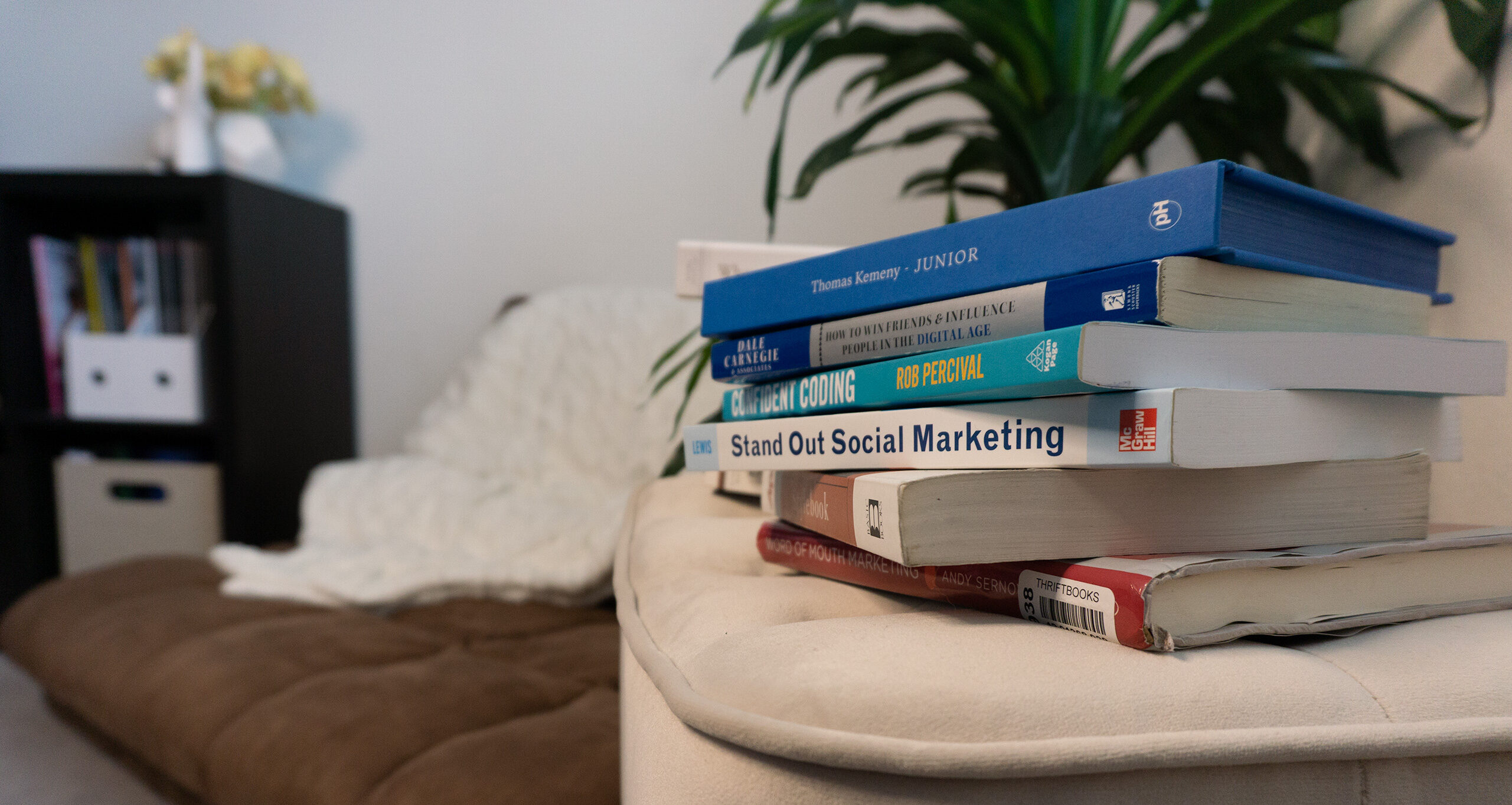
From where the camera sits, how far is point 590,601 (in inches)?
44.8

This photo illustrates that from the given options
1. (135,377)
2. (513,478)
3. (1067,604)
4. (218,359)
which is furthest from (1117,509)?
(135,377)

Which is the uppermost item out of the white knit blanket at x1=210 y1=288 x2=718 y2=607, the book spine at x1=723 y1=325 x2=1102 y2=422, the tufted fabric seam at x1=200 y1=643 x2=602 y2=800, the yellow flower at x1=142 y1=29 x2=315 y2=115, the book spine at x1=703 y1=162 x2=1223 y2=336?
the yellow flower at x1=142 y1=29 x2=315 y2=115

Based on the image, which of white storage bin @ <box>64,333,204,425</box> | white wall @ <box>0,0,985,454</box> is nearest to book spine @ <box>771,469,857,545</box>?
white wall @ <box>0,0,985,454</box>

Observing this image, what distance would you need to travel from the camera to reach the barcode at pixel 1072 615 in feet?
1.15

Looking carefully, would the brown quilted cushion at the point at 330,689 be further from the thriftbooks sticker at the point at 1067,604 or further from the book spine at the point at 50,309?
the book spine at the point at 50,309

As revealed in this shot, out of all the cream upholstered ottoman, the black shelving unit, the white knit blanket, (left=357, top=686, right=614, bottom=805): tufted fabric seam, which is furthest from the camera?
the black shelving unit

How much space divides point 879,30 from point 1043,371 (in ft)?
1.92

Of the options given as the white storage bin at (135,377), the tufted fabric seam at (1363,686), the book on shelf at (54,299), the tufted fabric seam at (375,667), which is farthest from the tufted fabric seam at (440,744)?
the book on shelf at (54,299)

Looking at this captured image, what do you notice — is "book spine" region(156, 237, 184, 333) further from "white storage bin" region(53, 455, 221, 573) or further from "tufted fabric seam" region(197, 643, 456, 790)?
"tufted fabric seam" region(197, 643, 456, 790)

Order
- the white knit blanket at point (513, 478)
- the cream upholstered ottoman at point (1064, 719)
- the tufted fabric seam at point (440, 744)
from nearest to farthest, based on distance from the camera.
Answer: the cream upholstered ottoman at point (1064, 719) < the tufted fabric seam at point (440, 744) < the white knit blanket at point (513, 478)

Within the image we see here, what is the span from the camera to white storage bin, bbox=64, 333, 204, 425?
1.54 m

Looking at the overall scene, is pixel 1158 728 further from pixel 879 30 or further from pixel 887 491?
pixel 879 30

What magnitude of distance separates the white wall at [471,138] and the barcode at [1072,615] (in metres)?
1.27

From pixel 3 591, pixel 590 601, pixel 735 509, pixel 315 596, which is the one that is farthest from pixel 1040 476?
pixel 3 591
